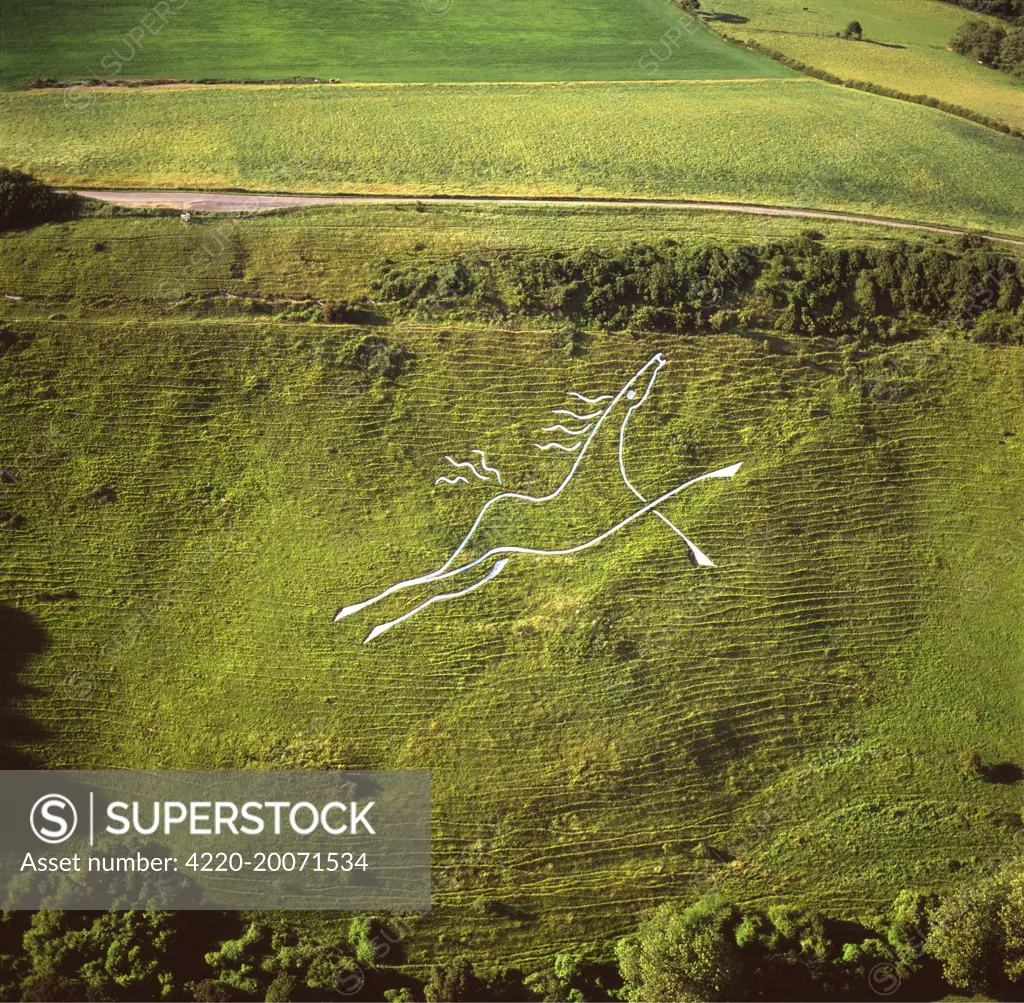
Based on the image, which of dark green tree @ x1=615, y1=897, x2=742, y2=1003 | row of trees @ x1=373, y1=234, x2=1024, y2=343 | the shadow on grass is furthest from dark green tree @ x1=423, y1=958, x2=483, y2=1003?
row of trees @ x1=373, y1=234, x2=1024, y2=343

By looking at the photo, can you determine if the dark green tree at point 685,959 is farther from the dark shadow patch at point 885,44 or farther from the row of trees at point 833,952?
the dark shadow patch at point 885,44

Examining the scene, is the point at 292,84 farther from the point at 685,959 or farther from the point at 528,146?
the point at 685,959

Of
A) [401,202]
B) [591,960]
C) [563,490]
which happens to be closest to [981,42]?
[401,202]

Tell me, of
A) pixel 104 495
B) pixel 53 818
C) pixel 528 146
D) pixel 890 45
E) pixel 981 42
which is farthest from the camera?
pixel 890 45

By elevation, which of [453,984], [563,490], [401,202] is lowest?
[453,984]
